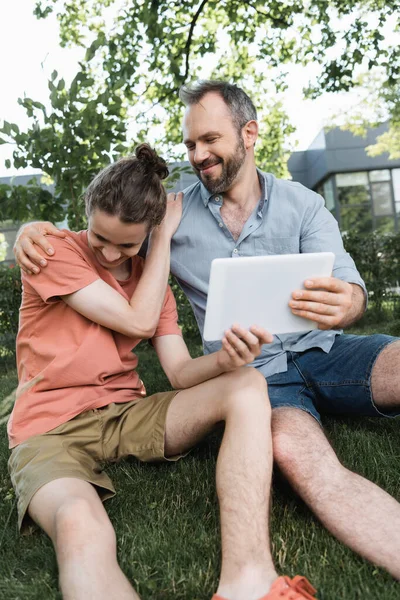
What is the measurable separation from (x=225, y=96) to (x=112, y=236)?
1.18 m

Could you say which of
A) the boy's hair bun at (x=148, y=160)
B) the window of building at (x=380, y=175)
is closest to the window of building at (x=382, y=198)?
the window of building at (x=380, y=175)

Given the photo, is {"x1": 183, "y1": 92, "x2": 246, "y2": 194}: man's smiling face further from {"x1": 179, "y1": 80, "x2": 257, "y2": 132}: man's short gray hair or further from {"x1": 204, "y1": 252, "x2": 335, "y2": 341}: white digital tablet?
{"x1": 204, "y1": 252, "x2": 335, "y2": 341}: white digital tablet

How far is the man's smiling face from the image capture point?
335 cm

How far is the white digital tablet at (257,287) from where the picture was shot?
7.38 ft

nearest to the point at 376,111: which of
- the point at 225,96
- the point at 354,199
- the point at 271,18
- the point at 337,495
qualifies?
the point at 354,199

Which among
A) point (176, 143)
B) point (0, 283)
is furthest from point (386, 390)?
point (176, 143)

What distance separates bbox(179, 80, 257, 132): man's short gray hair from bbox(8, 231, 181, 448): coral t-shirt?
110cm

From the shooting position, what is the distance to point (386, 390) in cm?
304

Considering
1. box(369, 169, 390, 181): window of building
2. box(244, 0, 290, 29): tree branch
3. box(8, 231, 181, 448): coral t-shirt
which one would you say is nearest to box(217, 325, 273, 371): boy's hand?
box(8, 231, 181, 448): coral t-shirt

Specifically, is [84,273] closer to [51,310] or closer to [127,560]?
[51,310]

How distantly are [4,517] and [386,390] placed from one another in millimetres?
1842

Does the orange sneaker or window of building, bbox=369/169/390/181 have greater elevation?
window of building, bbox=369/169/390/181

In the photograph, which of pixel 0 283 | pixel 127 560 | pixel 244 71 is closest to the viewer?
pixel 127 560

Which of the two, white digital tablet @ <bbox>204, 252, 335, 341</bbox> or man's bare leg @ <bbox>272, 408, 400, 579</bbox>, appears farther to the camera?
white digital tablet @ <bbox>204, 252, 335, 341</bbox>
